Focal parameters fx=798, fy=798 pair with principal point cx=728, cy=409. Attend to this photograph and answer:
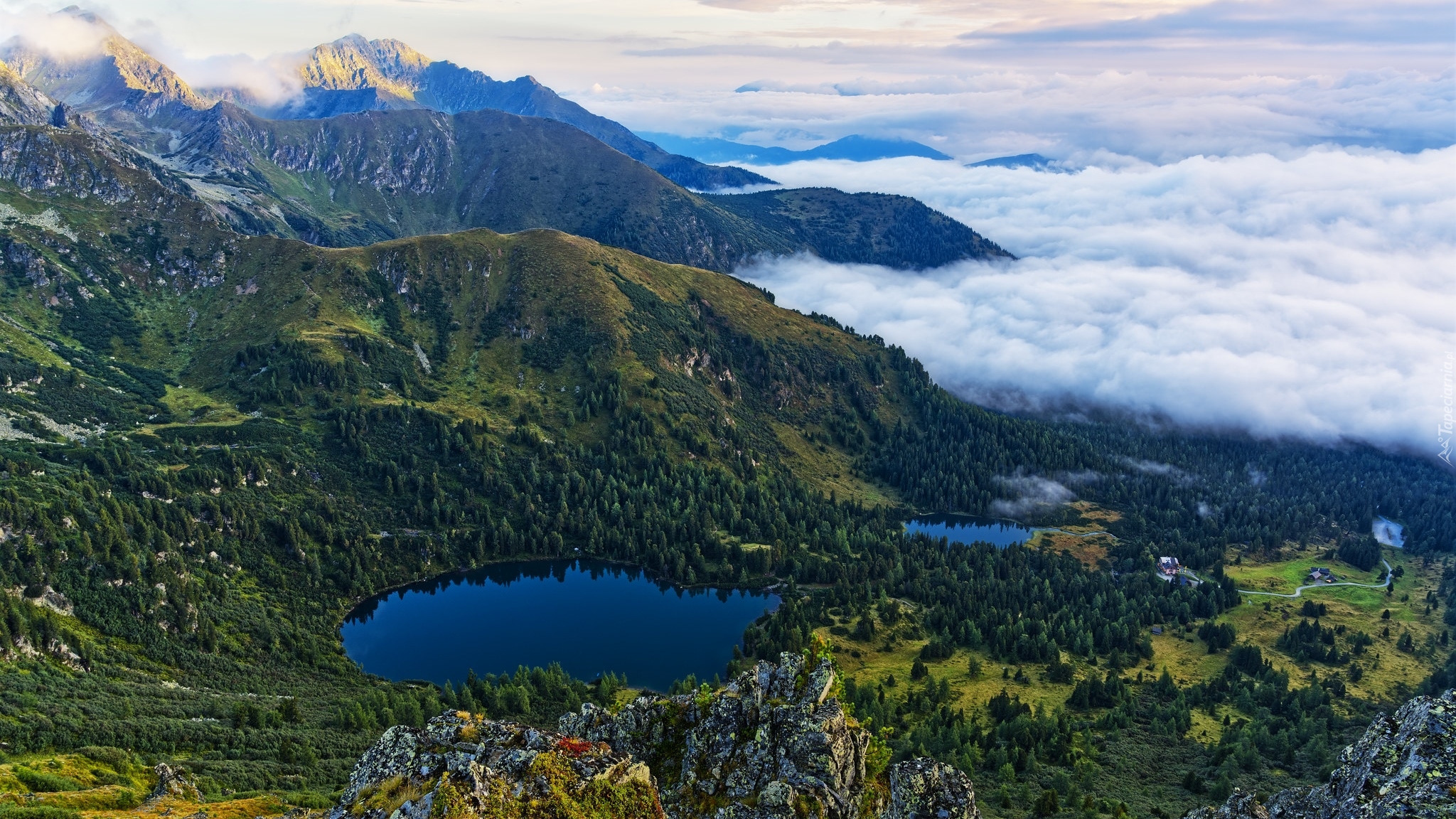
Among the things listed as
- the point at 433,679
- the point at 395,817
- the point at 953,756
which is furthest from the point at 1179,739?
the point at 395,817

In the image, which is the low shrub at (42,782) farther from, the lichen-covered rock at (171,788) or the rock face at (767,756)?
the rock face at (767,756)

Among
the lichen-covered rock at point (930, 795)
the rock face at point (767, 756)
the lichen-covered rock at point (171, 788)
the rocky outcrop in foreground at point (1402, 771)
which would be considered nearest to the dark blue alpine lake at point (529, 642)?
the lichen-covered rock at point (171, 788)

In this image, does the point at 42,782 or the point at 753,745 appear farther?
the point at 42,782

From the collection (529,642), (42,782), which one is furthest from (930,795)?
(529,642)

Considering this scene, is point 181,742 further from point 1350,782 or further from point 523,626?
point 1350,782

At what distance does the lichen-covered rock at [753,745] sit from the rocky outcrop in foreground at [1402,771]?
A: 2615 centimetres

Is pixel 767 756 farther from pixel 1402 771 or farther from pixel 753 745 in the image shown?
pixel 1402 771

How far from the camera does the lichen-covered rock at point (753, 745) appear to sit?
50.5m

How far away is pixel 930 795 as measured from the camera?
54.5 meters

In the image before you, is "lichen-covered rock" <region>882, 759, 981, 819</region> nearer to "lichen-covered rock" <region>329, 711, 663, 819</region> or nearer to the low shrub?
"lichen-covered rock" <region>329, 711, 663, 819</region>

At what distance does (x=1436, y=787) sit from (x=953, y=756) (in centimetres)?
9824

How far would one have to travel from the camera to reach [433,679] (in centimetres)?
16188

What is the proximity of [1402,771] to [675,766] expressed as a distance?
131ft

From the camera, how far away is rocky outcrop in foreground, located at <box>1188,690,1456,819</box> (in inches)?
1260
